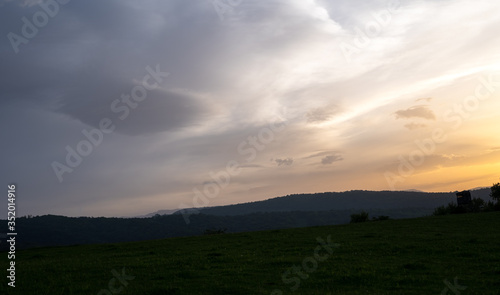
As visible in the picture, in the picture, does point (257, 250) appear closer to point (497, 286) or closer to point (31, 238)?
point (497, 286)

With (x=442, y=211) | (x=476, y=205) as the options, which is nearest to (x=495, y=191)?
(x=476, y=205)

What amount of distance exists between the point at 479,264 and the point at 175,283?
16699 millimetres

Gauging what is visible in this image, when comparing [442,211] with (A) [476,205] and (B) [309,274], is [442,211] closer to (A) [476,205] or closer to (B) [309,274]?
(A) [476,205]

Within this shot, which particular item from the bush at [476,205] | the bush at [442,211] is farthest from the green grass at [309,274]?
the bush at [476,205]

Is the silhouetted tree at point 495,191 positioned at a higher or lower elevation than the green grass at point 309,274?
higher

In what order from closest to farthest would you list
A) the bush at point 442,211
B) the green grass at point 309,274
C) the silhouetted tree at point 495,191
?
the green grass at point 309,274 → the bush at point 442,211 → the silhouetted tree at point 495,191

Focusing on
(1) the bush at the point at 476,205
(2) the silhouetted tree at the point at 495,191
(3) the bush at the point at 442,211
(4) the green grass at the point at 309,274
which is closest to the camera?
(4) the green grass at the point at 309,274

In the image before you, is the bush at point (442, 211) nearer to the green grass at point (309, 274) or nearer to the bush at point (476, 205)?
the bush at point (476, 205)

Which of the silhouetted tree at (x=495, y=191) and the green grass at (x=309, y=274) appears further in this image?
the silhouetted tree at (x=495, y=191)

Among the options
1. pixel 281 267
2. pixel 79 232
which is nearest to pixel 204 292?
pixel 281 267

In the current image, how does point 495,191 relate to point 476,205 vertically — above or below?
above

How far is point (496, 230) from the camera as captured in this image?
37.9 meters

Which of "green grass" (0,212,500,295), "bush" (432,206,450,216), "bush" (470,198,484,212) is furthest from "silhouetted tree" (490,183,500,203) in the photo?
"green grass" (0,212,500,295)

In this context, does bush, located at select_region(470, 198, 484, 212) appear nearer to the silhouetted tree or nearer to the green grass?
the silhouetted tree
